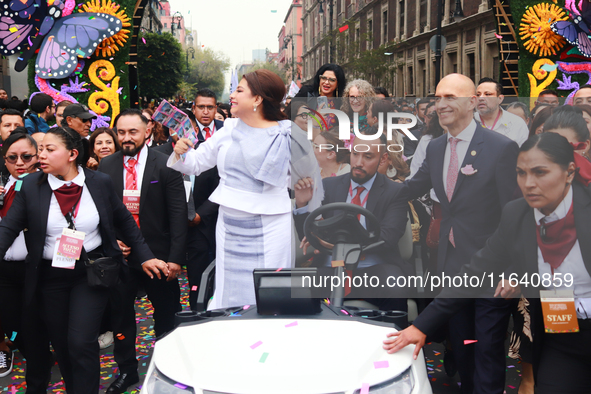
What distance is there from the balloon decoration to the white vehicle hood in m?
7.75

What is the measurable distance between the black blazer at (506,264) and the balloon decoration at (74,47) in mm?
8059

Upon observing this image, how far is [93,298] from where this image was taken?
12.4 ft

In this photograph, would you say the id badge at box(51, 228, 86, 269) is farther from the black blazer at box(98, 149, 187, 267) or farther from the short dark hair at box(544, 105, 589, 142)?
the short dark hair at box(544, 105, 589, 142)

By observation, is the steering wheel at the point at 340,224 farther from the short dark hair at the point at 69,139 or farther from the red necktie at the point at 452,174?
the short dark hair at the point at 69,139

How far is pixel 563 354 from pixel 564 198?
29.7 inches

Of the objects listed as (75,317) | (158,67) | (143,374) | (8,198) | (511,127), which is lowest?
(143,374)

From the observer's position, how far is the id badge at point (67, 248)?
3.64 meters

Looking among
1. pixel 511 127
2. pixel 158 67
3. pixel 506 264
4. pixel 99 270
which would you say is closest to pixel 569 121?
pixel 511 127

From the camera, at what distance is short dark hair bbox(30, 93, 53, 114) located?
312 inches

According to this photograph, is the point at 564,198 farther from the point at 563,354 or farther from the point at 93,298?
the point at 93,298

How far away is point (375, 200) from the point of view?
3057mm

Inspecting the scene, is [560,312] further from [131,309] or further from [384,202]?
[131,309]

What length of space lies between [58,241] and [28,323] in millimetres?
782

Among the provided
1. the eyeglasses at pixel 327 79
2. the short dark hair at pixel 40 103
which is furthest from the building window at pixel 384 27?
the eyeglasses at pixel 327 79
